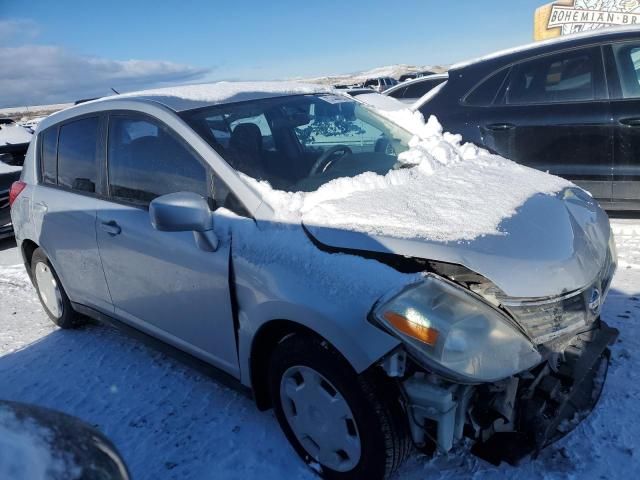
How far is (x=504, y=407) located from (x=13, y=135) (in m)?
7.88

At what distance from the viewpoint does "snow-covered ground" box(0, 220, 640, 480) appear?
7.27 feet

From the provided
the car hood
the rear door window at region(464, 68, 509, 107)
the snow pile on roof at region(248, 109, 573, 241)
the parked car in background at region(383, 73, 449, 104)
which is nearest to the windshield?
the snow pile on roof at region(248, 109, 573, 241)

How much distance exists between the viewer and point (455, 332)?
69.1 inches

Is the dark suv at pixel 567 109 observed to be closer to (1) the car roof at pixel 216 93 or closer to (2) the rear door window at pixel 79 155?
(1) the car roof at pixel 216 93

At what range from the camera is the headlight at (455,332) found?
68.7 inches

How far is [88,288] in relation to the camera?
11.4 feet

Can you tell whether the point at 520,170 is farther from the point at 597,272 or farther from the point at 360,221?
the point at 360,221

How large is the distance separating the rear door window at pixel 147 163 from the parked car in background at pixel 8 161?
15.0ft

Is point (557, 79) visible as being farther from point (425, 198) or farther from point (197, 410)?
point (197, 410)

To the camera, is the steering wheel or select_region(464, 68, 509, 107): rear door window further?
select_region(464, 68, 509, 107): rear door window

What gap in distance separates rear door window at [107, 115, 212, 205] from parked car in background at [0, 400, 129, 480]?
4.03ft

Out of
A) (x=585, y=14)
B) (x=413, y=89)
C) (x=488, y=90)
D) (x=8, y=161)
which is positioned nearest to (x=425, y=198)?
(x=488, y=90)

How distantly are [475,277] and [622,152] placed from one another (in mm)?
3172

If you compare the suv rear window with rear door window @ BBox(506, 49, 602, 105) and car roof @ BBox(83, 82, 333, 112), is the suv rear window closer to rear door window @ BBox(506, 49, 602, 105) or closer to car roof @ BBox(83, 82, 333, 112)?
rear door window @ BBox(506, 49, 602, 105)
